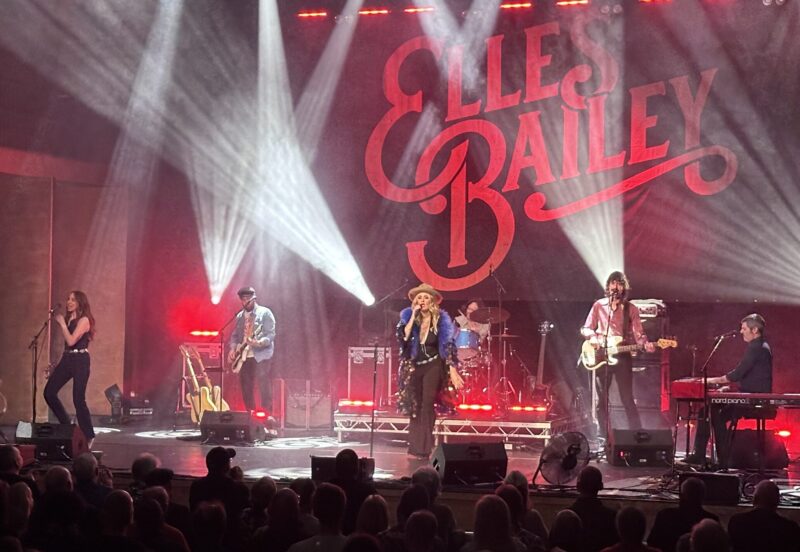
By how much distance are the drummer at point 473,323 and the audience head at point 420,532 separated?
929 cm

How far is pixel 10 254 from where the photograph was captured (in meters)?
15.6

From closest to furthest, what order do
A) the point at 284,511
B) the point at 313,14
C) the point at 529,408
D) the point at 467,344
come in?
the point at 284,511 < the point at 529,408 < the point at 467,344 < the point at 313,14

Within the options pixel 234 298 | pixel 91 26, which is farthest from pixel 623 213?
pixel 91 26

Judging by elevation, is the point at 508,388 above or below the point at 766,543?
above

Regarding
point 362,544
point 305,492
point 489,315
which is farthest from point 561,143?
point 362,544

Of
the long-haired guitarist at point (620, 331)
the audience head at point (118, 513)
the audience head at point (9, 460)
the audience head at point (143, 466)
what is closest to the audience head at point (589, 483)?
the audience head at point (118, 513)

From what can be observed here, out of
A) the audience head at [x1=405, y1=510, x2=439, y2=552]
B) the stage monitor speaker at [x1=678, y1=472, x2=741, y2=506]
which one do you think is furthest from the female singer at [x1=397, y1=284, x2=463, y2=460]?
the audience head at [x1=405, y1=510, x2=439, y2=552]

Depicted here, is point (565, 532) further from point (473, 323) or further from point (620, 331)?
point (473, 323)

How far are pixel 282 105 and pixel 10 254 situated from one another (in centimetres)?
434

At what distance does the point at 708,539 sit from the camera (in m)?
5.13

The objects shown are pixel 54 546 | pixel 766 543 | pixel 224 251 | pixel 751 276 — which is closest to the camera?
pixel 54 546

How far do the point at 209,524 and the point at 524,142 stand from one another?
10251 mm

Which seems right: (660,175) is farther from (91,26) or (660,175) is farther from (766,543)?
(766,543)

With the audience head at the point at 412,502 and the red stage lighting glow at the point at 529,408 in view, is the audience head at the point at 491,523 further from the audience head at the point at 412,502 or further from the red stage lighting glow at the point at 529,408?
the red stage lighting glow at the point at 529,408
